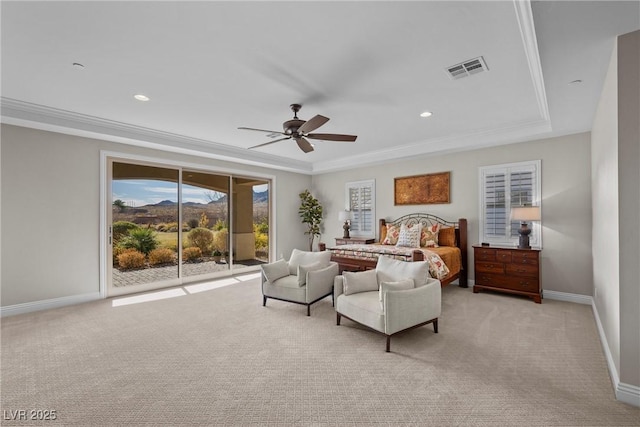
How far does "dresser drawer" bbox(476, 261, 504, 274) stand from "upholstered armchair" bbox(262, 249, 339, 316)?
250 centimetres

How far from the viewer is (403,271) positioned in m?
3.46

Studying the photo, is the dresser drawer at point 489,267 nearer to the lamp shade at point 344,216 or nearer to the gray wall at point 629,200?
the gray wall at point 629,200

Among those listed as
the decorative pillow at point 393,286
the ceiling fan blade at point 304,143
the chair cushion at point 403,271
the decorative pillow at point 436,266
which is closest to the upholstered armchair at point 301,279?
the chair cushion at point 403,271

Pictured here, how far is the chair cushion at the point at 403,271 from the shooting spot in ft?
10.9

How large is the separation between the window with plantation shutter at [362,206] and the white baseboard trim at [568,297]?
341 cm

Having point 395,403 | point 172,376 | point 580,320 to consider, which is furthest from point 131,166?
point 580,320

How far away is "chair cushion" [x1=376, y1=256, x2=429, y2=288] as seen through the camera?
332 cm

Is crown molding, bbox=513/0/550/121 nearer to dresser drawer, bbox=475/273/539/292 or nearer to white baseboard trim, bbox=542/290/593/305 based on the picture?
dresser drawer, bbox=475/273/539/292

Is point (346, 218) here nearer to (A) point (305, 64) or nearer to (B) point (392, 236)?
(B) point (392, 236)

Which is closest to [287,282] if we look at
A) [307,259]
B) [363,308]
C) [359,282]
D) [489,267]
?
[307,259]

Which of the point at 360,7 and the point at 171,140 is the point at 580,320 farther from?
the point at 171,140

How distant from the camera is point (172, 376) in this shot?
2.49 m

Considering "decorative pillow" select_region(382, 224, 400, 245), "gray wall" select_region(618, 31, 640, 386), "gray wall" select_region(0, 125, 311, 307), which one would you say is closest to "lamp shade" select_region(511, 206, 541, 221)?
"decorative pillow" select_region(382, 224, 400, 245)

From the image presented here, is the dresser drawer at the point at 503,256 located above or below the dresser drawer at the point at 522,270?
above
